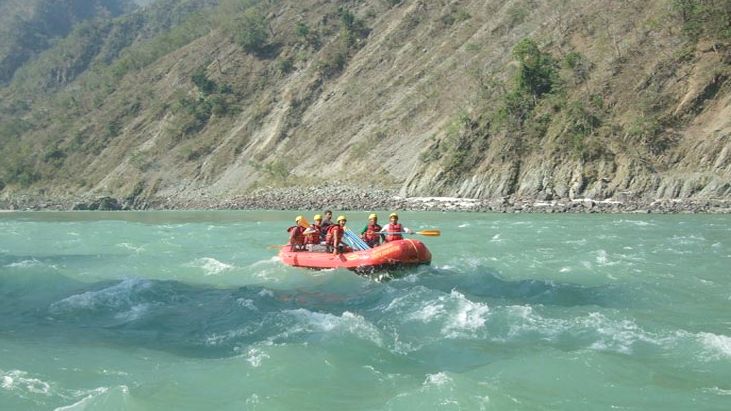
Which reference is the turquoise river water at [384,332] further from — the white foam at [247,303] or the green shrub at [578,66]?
the green shrub at [578,66]

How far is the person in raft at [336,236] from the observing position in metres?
16.1

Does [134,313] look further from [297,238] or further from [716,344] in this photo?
[716,344]

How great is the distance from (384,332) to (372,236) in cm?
683

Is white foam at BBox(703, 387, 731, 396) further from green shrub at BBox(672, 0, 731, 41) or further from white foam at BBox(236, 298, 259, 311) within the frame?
green shrub at BBox(672, 0, 731, 41)

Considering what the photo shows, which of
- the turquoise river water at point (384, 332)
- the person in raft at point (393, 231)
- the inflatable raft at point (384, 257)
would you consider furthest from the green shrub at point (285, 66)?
the inflatable raft at point (384, 257)

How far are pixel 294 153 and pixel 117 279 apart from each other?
40969mm

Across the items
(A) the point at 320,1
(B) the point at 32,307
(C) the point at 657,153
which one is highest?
(A) the point at 320,1

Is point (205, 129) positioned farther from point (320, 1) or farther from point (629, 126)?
point (629, 126)

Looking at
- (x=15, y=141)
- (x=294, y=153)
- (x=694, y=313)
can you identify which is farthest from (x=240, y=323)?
(x=15, y=141)

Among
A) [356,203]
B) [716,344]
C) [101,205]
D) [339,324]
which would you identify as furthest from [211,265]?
[101,205]

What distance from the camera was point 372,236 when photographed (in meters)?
17.0

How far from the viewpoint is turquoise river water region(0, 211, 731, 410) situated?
7.70 meters

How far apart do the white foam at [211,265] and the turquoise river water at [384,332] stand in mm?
70

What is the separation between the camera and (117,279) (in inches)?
649
